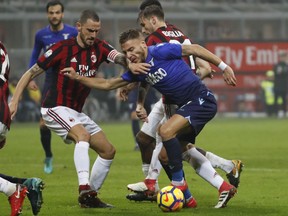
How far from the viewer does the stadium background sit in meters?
33.5

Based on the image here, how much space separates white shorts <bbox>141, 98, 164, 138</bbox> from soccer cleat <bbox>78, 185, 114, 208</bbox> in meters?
1.20

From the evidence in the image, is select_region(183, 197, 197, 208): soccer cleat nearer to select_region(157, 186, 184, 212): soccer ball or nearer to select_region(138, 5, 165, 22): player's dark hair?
select_region(157, 186, 184, 212): soccer ball

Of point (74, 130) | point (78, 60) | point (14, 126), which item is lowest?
point (14, 126)

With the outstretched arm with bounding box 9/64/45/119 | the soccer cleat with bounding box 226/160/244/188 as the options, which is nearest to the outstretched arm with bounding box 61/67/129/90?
the outstretched arm with bounding box 9/64/45/119

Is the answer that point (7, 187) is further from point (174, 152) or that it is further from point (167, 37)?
point (167, 37)

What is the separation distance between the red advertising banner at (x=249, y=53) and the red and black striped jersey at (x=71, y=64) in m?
23.3

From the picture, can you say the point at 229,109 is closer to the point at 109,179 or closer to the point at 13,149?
the point at 13,149

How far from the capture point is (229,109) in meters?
34.9

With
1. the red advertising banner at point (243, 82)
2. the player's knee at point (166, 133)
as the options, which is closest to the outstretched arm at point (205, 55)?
the player's knee at point (166, 133)

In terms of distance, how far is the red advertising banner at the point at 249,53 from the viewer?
34.3 meters

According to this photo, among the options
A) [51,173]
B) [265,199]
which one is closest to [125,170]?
[51,173]

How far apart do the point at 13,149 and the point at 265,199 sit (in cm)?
984

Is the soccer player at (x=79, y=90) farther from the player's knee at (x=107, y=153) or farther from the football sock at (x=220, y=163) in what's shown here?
the football sock at (x=220, y=163)

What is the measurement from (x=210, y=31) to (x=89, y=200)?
2635 cm
